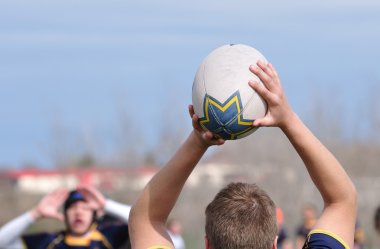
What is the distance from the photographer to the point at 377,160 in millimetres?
39125

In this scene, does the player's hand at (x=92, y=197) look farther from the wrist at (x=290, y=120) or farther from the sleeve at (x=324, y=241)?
the wrist at (x=290, y=120)

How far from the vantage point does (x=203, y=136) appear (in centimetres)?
404

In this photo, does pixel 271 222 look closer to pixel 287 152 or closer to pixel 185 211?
pixel 185 211

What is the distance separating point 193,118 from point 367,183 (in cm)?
3406

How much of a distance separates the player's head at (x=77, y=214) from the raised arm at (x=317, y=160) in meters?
4.93

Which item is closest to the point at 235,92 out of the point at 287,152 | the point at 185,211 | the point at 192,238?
the point at 192,238

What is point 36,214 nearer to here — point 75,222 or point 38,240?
point 38,240

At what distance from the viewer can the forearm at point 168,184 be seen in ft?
13.4

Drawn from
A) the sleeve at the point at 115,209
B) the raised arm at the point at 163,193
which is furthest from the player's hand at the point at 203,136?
the sleeve at the point at 115,209

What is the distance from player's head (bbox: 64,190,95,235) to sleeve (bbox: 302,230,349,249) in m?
5.01

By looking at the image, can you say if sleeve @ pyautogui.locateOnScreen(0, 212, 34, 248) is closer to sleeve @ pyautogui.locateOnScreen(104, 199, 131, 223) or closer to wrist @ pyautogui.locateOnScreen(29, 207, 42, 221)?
wrist @ pyautogui.locateOnScreen(29, 207, 42, 221)

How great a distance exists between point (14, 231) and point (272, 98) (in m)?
5.72

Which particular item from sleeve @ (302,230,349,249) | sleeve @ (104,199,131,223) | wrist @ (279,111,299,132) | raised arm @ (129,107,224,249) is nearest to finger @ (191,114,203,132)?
raised arm @ (129,107,224,249)

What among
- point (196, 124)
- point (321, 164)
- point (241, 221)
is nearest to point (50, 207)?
point (196, 124)
